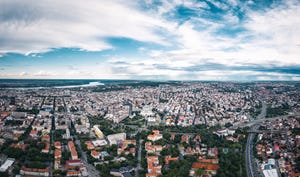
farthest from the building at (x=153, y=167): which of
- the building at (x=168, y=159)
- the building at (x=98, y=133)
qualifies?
the building at (x=98, y=133)

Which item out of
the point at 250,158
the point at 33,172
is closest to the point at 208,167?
the point at 250,158

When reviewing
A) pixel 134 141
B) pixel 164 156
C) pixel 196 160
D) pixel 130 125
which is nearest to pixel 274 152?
pixel 196 160

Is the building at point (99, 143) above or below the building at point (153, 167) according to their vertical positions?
above

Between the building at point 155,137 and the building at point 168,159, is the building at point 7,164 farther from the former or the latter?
the building at point 155,137

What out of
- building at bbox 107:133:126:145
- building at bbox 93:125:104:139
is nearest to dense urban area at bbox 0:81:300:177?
building at bbox 107:133:126:145

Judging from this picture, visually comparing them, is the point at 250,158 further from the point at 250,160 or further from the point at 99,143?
the point at 99,143

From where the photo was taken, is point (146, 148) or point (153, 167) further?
point (146, 148)

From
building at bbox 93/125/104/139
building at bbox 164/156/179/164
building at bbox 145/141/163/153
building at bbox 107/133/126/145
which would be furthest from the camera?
building at bbox 93/125/104/139

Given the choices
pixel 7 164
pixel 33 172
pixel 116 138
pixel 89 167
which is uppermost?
pixel 116 138

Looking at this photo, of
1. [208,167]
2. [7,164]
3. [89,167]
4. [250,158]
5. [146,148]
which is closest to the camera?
[7,164]

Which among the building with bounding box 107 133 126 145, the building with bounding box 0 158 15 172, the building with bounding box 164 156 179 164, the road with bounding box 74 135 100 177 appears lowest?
the road with bounding box 74 135 100 177

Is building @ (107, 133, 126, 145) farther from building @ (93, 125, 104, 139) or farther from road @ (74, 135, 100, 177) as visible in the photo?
road @ (74, 135, 100, 177)

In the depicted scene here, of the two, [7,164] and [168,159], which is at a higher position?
[7,164]
